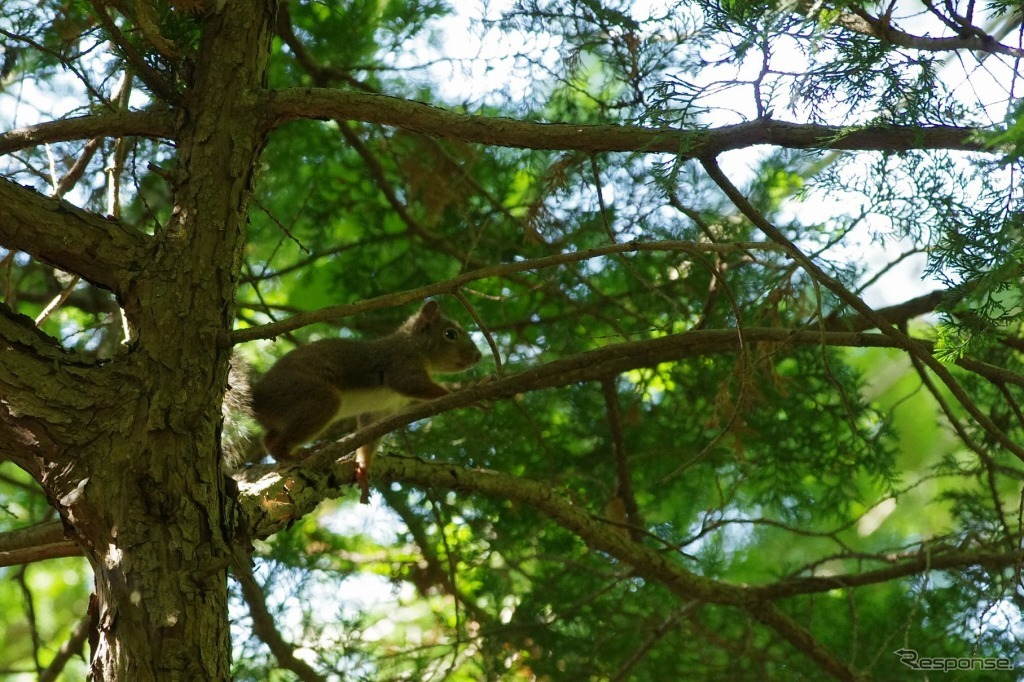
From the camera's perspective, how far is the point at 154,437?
8.20ft

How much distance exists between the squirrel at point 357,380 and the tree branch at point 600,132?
1.39m

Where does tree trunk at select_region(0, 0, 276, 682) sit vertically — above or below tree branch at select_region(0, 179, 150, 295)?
below

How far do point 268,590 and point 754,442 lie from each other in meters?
2.55

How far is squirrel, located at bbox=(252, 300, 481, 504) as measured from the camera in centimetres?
418

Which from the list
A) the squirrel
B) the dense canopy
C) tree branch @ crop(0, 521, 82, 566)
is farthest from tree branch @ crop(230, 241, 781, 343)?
the squirrel

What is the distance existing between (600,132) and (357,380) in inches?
86.2

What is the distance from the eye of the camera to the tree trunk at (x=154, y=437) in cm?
234

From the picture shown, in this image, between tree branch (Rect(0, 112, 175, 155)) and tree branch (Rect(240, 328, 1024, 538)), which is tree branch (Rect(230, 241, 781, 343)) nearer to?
tree branch (Rect(240, 328, 1024, 538))

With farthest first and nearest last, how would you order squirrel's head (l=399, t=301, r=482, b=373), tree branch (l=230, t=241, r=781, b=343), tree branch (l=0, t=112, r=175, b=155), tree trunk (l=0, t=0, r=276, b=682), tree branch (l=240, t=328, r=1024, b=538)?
squirrel's head (l=399, t=301, r=482, b=373), tree branch (l=0, t=112, r=175, b=155), tree branch (l=240, t=328, r=1024, b=538), tree branch (l=230, t=241, r=781, b=343), tree trunk (l=0, t=0, r=276, b=682)

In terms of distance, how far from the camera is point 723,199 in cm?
527

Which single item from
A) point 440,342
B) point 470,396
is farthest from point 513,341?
point 470,396

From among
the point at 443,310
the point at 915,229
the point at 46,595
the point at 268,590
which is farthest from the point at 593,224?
the point at 46,595

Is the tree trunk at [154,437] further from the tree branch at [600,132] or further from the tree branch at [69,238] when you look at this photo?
the tree branch at [600,132]

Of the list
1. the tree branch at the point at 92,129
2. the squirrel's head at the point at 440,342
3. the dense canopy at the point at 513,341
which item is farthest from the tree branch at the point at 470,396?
the squirrel's head at the point at 440,342
